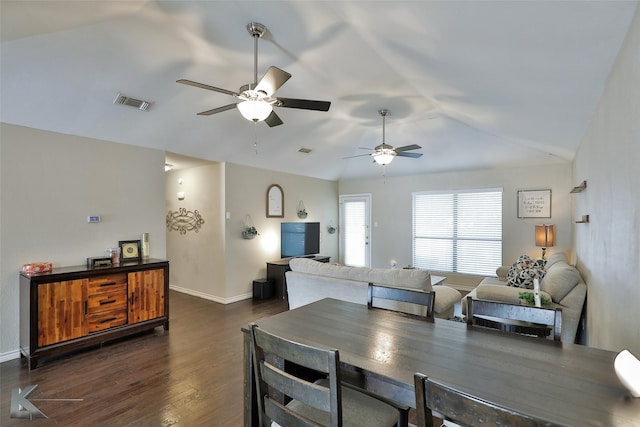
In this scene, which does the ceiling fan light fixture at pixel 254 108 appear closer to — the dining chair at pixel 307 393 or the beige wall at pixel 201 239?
the dining chair at pixel 307 393

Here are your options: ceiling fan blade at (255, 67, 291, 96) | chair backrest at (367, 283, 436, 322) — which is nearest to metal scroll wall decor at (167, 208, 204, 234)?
ceiling fan blade at (255, 67, 291, 96)

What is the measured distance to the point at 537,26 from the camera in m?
1.71

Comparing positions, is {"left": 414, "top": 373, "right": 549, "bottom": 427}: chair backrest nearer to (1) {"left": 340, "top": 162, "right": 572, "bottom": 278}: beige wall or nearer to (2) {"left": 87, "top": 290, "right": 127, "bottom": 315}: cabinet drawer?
(2) {"left": 87, "top": 290, "right": 127, "bottom": 315}: cabinet drawer

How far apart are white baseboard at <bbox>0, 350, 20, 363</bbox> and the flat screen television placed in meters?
4.09

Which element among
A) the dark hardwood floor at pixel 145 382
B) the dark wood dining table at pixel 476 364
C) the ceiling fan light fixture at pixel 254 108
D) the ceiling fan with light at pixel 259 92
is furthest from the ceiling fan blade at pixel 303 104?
the dark hardwood floor at pixel 145 382

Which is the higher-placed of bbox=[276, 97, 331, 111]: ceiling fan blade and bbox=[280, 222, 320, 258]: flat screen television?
bbox=[276, 97, 331, 111]: ceiling fan blade

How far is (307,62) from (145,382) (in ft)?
11.8

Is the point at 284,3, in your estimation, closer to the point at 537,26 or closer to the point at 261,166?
the point at 537,26

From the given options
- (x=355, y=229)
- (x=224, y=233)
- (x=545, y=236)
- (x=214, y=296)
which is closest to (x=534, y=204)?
(x=545, y=236)

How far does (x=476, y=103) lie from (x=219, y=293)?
4.94 m

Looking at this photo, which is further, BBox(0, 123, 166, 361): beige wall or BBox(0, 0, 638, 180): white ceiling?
BBox(0, 123, 166, 361): beige wall

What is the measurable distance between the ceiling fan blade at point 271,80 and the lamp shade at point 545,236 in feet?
17.3

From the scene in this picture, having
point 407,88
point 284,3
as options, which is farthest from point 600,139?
point 284,3

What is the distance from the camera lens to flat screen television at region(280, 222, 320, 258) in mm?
6559
